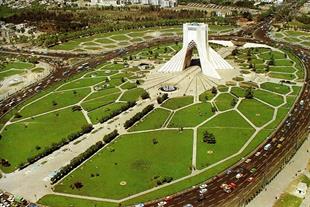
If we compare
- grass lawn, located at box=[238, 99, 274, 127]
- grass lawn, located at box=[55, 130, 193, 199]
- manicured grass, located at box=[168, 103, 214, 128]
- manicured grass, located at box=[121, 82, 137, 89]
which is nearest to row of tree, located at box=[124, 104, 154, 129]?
grass lawn, located at box=[55, 130, 193, 199]

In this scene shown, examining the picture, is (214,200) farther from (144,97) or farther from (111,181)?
(144,97)

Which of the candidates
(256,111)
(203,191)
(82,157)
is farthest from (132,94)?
(203,191)

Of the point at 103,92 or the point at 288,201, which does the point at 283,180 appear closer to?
the point at 288,201

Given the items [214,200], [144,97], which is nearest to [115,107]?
[144,97]

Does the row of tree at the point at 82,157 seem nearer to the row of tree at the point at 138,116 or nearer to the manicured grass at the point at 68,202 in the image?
the row of tree at the point at 138,116

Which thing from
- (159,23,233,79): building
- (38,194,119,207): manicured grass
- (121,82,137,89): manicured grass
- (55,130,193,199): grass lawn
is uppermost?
(159,23,233,79): building

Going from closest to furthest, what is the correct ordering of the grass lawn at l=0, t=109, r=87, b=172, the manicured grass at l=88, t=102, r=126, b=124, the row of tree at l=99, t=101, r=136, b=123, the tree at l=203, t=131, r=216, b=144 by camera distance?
the tree at l=203, t=131, r=216, b=144 < the grass lawn at l=0, t=109, r=87, b=172 < the row of tree at l=99, t=101, r=136, b=123 < the manicured grass at l=88, t=102, r=126, b=124

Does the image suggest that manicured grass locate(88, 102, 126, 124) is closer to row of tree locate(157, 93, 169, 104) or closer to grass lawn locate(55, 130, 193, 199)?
row of tree locate(157, 93, 169, 104)
